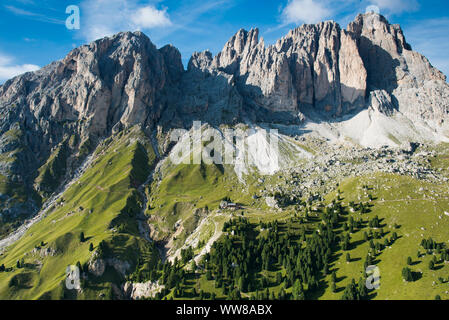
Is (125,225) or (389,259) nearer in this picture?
(389,259)

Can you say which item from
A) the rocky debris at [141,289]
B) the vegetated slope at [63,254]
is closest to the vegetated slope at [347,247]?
the rocky debris at [141,289]

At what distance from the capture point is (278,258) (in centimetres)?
12538

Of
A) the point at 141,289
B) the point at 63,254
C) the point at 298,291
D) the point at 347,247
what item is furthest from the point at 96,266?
the point at 347,247

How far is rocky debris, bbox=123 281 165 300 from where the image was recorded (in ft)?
420

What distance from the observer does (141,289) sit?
136 m

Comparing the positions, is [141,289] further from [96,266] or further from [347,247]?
[347,247]

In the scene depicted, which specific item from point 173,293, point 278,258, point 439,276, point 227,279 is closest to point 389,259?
point 439,276

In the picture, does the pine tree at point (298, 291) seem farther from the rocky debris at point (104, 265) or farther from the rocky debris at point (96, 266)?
the rocky debris at point (96, 266)

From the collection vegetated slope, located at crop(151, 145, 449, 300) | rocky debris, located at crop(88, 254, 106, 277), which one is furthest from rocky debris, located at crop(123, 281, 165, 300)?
rocky debris, located at crop(88, 254, 106, 277)

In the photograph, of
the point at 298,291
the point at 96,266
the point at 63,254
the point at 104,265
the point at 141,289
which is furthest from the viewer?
the point at 63,254

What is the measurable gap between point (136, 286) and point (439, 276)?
11538 cm

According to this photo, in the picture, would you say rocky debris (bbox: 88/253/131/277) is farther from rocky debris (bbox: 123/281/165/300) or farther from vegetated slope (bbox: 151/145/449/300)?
vegetated slope (bbox: 151/145/449/300)

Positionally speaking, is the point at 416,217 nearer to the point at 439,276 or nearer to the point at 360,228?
the point at 360,228

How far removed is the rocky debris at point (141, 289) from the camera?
128 meters
